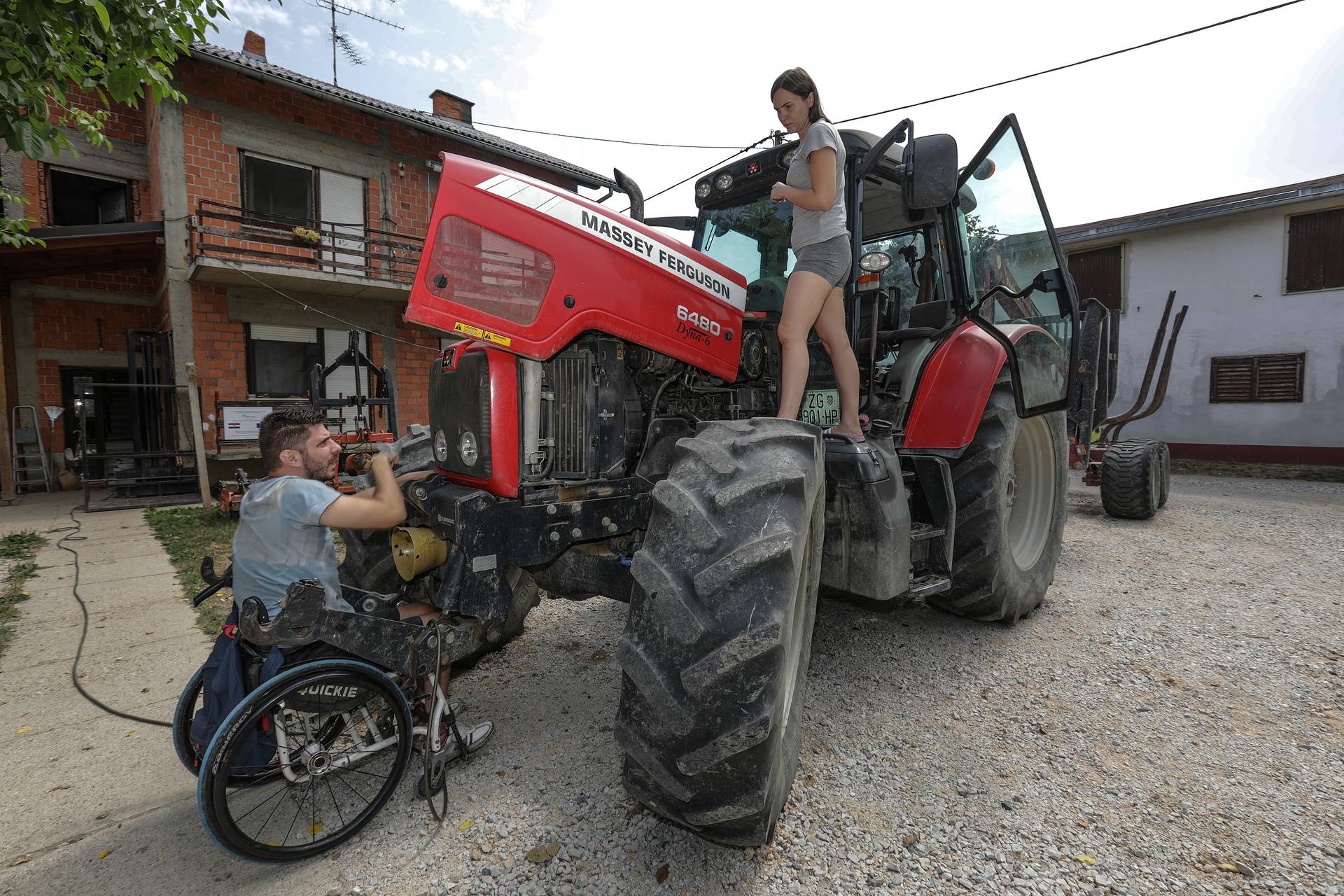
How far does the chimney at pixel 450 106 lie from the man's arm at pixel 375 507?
1458 cm

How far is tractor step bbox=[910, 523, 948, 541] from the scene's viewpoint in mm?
2676

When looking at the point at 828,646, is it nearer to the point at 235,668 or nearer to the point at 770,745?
the point at 770,745

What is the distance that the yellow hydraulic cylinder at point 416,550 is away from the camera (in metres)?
2.24

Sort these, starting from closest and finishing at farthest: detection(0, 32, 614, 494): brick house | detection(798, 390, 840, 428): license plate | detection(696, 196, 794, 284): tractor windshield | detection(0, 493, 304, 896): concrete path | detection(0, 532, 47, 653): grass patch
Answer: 1. detection(0, 493, 304, 896): concrete path
2. detection(798, 390, 840, 428): license plate
3. detection(696, 196, 794, 284): tractor windshield
4. detection(0, 532, 47, 653): grass patch
5. detection(0, 32, 614, 494): brick house

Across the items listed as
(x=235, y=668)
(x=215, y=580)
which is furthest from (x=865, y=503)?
(x=215, y=580)

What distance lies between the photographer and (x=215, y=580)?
2.20 meters

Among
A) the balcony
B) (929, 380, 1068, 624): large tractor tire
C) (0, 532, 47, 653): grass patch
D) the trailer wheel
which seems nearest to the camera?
(929, 380, 1068, 624): large tractor tire

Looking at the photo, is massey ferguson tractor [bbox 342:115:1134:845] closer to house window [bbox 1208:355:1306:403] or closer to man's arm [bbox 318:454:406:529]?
man's arm [bbox 318:454:406:529]

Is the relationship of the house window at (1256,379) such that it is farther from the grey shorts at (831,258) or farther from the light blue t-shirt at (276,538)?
the light blue t-shirt at (276,538)

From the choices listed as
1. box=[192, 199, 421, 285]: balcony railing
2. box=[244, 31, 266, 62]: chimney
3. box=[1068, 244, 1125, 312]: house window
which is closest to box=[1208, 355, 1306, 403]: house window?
box=[1068, 244, 1125, 312]: house window

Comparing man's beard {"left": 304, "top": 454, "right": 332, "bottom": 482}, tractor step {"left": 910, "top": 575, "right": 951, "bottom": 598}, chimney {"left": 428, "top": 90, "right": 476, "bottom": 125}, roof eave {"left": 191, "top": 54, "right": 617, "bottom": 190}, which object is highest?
chimney {"left": 428, "top": 90, "right": 476, "bottom": 125}

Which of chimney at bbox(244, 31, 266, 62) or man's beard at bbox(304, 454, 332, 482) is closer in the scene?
man's beard at bbox(304, 454, 332, 482)

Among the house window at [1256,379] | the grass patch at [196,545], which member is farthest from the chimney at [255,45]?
the house window at [1256,379]

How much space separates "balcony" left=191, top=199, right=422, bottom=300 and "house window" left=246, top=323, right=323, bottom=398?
72 centimetres
